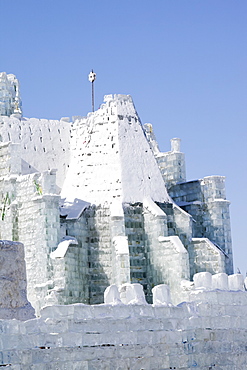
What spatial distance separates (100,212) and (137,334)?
2373 cm

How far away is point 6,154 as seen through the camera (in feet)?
141

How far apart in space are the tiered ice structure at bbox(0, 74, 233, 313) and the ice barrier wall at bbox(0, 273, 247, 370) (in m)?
16.7

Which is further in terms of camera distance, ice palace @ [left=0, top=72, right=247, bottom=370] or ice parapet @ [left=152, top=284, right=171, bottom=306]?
ice palace @ [left=0, top=72, right=247, bottom=370]

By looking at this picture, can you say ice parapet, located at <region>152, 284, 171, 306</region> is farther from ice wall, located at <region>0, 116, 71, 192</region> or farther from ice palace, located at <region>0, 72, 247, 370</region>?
Answer: ice wall, located at <region>0, 116, 71, 192</region>

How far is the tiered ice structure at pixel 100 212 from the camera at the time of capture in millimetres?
40219

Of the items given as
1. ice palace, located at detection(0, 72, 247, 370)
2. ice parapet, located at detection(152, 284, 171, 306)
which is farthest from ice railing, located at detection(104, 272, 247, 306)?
ice palace, located at detection(0, 72, 247, 370)

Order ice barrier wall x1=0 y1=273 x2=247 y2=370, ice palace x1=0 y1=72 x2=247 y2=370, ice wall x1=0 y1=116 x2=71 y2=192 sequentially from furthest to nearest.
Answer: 1. ice wall x1=0 y1=116 x2=71 y2=192
2. ice palace x1=0 y1=72 x2=247 y2=370
3. ice barrier wall x1=0 y1=273 x2=247 y2=370

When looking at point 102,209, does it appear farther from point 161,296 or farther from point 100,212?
point 161,296

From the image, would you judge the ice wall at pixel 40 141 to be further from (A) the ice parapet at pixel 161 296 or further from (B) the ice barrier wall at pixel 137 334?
(A) the ice parapet at pixel 161 296

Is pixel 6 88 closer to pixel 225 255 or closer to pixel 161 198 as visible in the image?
pixel 161 198

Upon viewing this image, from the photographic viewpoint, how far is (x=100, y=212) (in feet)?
139

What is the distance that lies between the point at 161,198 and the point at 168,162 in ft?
17.4

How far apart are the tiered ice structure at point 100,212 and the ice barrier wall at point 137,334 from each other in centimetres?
1673

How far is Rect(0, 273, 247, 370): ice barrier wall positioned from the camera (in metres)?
16.4
